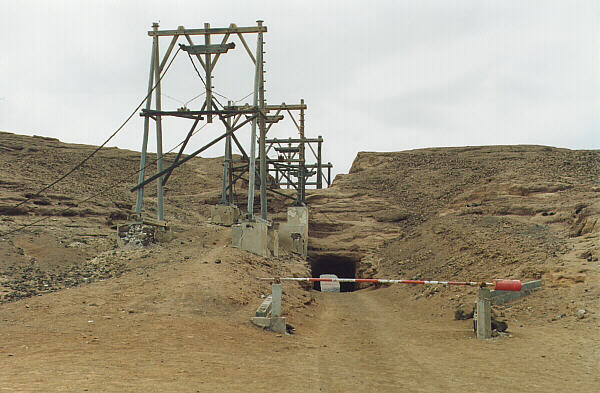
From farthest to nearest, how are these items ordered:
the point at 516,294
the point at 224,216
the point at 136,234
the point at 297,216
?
the point at 297,216 < the point at 224,216 < the point at 136,234 < the point at 516,294

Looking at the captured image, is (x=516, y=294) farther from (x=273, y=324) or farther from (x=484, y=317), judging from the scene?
(x=273, y=324)

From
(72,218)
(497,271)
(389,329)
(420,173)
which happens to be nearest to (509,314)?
(389,329)

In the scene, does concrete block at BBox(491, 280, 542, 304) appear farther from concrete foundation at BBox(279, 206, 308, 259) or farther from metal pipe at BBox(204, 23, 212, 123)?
concrete foundation at BBox(279, 206, 308, 259)

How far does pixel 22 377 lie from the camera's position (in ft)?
16.7

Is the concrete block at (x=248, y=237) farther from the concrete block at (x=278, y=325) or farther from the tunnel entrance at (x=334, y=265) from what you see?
the tunnel entrance at (x=334, y=265)

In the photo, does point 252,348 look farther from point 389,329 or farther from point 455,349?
point 389,329

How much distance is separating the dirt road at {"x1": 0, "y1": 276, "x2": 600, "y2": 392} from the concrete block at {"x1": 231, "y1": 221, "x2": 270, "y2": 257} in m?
5.49

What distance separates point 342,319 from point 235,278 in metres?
2.54

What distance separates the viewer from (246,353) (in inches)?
277

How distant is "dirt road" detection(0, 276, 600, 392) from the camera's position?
545 cm

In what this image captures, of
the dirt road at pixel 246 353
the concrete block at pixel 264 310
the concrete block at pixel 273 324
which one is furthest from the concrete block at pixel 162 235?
the concrete block at pixel 273 324

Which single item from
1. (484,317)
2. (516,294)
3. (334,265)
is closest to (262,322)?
(484,317)

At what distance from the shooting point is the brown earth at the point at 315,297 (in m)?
5.95

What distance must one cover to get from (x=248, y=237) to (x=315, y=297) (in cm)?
273
